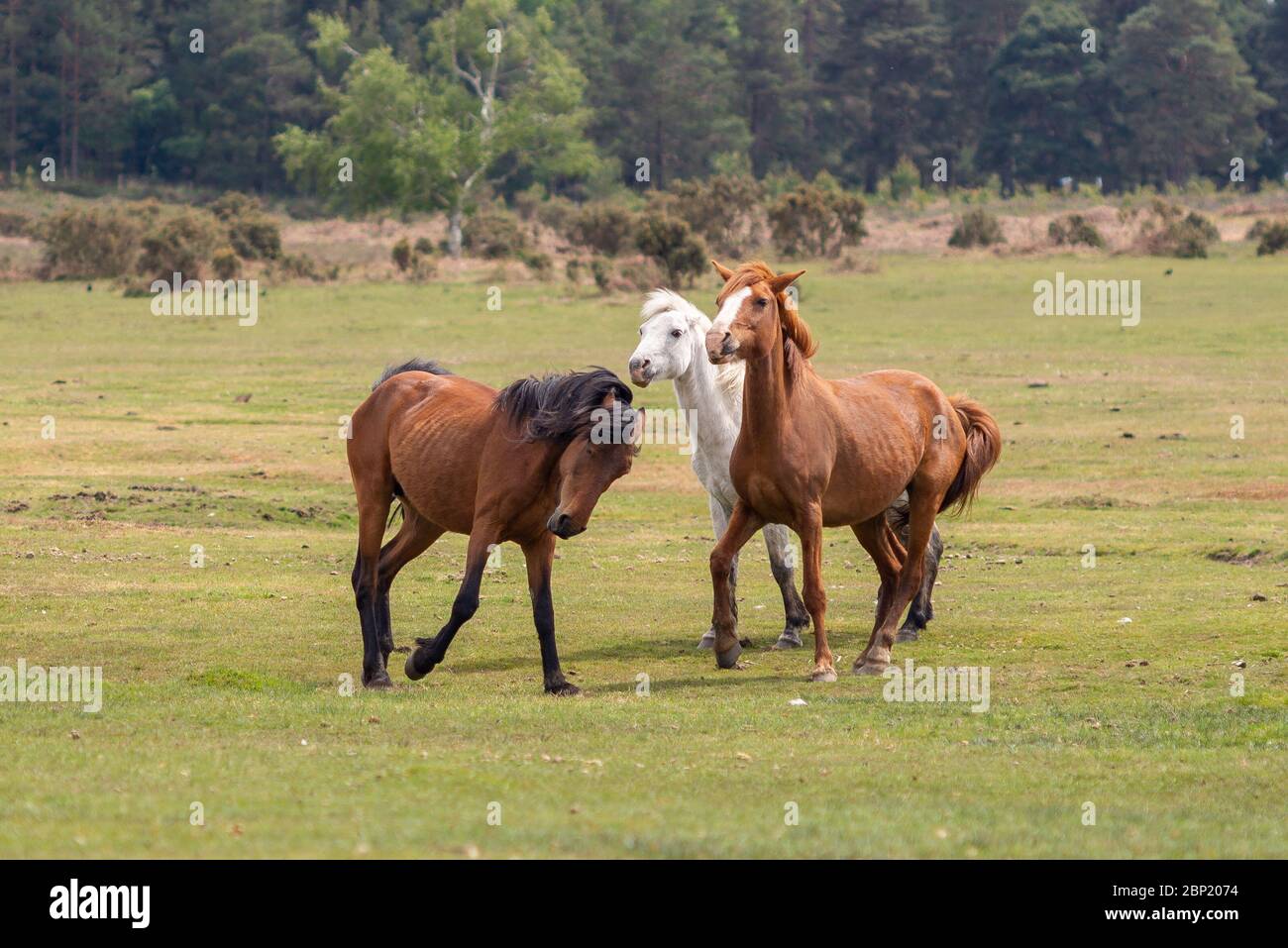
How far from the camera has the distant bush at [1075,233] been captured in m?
54.2

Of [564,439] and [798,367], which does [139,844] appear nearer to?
[564,439]

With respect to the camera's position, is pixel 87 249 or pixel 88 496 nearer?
pixel 88 496

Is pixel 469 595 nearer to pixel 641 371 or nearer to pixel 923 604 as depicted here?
pixel 641 371

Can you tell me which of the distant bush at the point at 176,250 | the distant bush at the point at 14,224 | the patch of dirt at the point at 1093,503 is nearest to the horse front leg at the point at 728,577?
the patch of dirt at the point at 1093,503

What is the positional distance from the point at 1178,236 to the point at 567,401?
4366 cm

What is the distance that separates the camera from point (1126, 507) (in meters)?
20.2

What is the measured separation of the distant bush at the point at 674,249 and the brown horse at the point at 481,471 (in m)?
34.5

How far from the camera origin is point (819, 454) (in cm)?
1169

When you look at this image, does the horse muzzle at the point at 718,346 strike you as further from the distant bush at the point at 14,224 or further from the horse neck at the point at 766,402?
the distant bush at the point at 14,224

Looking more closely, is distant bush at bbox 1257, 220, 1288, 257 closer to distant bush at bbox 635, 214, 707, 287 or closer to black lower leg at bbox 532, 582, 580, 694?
distant bush at bbox 635, 214, 707, 287

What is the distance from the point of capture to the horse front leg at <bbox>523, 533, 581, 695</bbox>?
1102 cm

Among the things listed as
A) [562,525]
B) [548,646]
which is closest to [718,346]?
[562,525]

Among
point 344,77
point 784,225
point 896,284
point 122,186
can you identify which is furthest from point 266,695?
point 122,186

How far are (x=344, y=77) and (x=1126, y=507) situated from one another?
53.5 meters
